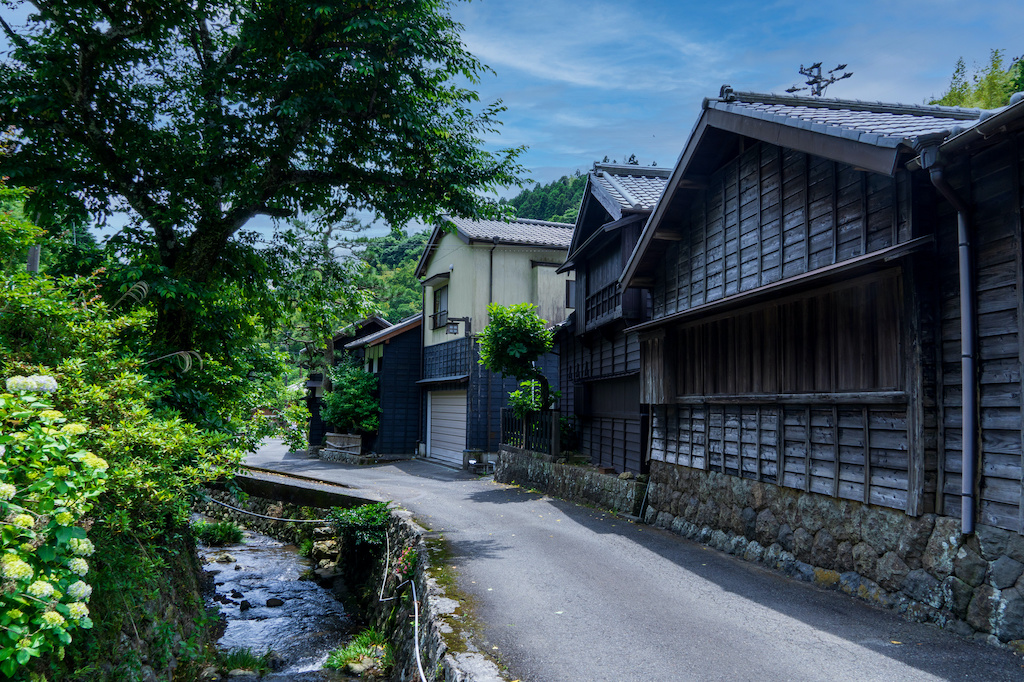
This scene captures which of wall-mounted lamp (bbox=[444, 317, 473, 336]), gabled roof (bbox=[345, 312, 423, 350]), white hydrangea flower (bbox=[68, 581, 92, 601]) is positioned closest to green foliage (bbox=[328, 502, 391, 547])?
white hydrangea flower (bbox=[68, 581, 92, 601])

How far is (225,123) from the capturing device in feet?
36.8

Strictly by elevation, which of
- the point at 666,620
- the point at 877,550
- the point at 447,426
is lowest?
the point at 666,620

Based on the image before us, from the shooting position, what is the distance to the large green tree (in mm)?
10031

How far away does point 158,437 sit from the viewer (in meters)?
6.88

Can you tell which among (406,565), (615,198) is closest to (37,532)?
(406,565)

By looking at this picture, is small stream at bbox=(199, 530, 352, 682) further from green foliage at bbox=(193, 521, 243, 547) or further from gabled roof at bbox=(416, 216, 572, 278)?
gabled roof at bbox=(416, 216, 572, 278)

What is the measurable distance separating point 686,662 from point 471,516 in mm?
8219

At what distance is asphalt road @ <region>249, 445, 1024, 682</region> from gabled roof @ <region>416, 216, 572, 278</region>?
14868 mm

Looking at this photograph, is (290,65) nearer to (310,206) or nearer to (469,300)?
(310,206)

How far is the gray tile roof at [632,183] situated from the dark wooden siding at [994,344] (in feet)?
27.0

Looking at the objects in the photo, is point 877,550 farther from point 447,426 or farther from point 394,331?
point 394,331

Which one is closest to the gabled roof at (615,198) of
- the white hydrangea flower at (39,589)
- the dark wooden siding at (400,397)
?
the white hydrangea flower at (39,589)

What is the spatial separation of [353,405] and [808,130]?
81.2 feet

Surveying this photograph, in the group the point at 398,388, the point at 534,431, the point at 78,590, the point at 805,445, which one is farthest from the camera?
the point at 398,388
